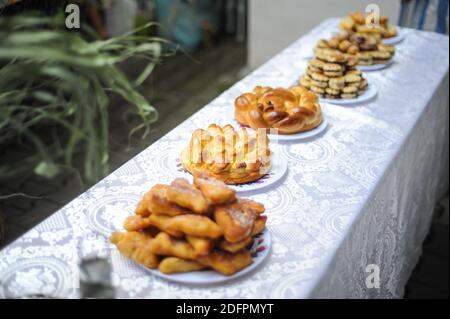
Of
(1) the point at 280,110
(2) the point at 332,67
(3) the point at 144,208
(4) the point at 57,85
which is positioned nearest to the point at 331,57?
(2) the point at 332,67

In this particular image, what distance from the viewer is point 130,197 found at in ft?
3.70

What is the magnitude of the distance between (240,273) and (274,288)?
6cm

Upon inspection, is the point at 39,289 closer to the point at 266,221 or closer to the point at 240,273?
the point at 240,273

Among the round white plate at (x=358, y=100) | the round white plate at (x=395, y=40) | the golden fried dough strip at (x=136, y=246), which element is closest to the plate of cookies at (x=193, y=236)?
the golden fried dough strip at (x=136, y=246)

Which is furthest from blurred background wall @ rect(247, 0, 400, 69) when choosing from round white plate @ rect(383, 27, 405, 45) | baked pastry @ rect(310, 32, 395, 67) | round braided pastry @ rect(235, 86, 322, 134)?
round braided pastry @ rect(235, 86, 322, 134)

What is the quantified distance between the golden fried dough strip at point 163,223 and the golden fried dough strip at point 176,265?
0.04m

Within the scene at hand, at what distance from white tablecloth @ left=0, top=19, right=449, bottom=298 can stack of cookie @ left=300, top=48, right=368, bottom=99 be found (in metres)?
0.05

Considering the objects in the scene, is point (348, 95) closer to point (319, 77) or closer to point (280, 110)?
point (319, 77)

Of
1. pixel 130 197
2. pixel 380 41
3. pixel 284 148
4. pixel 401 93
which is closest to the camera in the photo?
pixel 130 197

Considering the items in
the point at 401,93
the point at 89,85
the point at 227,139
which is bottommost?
the point at 401,93

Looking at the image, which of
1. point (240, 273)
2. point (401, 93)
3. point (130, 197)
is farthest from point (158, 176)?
point (401, 93)

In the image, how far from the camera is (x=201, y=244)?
87 cm

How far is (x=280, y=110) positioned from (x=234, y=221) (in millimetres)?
586
